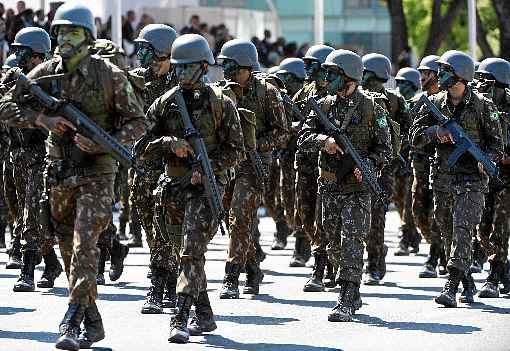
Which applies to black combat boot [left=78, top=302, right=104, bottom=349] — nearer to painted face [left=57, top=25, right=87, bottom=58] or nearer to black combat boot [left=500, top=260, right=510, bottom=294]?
painted face [left=57, top=25, right=87, bottom=58]

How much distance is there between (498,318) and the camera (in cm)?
1226

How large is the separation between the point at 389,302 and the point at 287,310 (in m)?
1.17

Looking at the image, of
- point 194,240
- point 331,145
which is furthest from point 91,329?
point 331,145

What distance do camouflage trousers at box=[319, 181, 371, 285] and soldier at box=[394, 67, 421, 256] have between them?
524 centimetres

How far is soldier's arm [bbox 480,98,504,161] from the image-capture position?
42.3ft

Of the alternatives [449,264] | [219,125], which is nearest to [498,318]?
[449,264]

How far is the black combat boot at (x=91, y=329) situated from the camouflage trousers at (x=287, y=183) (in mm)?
6975

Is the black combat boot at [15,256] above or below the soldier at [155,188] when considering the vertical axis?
below

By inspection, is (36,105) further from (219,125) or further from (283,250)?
(283,250)

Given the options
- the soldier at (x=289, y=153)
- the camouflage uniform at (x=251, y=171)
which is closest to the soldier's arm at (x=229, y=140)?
the camouflage uniform at (x=251, y=171)

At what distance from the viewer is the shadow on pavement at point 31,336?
419 inches

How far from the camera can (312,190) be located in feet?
49.1

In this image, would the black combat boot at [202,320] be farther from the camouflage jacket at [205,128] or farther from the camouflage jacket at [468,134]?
the camouflage jacket at [468,134]

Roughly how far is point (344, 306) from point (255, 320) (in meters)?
0.71
